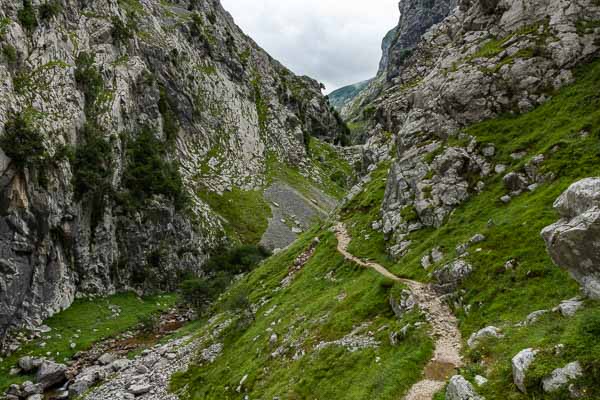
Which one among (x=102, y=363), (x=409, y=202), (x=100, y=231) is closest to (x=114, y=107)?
(x=100, y=231)

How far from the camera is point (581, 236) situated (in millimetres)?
18234

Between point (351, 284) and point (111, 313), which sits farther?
point (111, 313)

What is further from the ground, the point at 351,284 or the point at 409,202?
the point at 409,202

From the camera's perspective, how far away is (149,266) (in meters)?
93.2

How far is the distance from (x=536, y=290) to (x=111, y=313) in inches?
2959

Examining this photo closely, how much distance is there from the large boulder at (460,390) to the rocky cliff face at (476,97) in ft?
82.4

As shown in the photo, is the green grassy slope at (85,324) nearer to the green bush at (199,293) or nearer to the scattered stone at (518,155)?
the green bush at (199,293)

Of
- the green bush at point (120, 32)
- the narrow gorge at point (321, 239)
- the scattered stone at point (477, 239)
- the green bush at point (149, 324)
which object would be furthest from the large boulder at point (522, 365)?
the green bush at point (120, 32)

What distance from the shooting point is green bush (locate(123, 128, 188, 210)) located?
9691cm

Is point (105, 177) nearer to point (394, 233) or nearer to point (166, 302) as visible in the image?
point (166, 302)

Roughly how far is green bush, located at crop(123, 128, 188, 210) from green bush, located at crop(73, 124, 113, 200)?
896cm

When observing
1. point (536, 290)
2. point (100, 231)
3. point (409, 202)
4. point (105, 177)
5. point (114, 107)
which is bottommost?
point (536, 290)

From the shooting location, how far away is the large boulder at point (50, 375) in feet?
166

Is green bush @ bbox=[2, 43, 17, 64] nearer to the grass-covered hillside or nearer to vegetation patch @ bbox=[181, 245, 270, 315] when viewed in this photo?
vegetation patch @ bbox=[181, 245, 270, 315]
